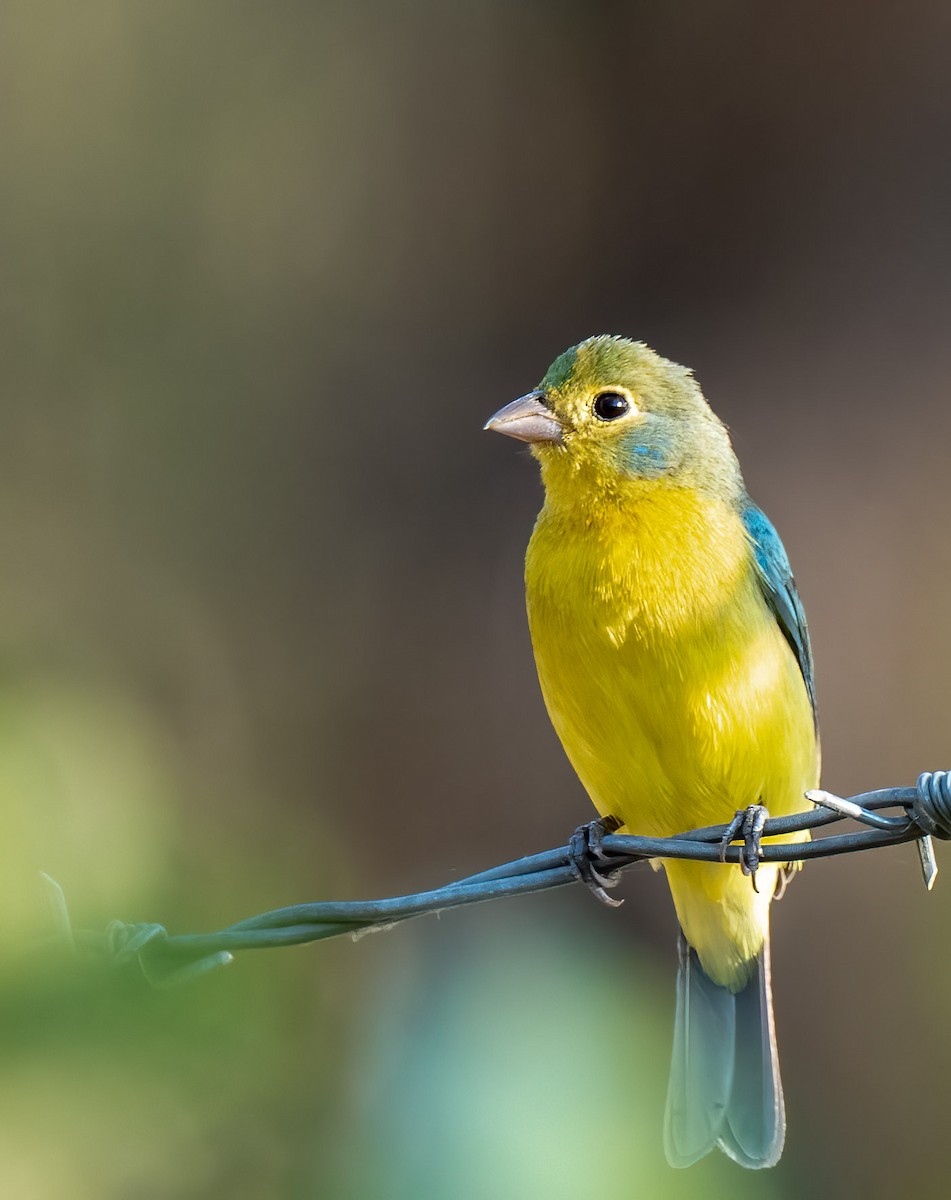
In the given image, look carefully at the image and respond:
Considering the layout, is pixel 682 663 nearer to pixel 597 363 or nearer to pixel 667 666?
pixel 667 666

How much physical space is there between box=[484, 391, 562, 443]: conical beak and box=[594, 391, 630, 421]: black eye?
116 millimetres

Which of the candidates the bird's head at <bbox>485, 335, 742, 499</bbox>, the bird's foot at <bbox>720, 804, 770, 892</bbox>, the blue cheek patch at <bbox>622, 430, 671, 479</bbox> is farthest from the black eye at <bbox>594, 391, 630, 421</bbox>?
the bird's foot at <bbox>720, 804, 770, 892</bbox>

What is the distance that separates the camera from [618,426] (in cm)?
351

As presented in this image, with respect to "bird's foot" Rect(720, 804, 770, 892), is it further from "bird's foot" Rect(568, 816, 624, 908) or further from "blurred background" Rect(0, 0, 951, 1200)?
"blurred background" Rect(0, 0, 951, 1200)

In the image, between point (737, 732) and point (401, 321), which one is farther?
point (401, 321)

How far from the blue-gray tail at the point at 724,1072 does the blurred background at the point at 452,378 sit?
19 centimetres

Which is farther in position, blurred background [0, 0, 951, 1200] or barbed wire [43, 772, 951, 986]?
blurred background [0, 0, 951, 1200]

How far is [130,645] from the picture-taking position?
7547 millimetres

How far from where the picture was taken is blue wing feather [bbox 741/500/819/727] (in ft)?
11.1

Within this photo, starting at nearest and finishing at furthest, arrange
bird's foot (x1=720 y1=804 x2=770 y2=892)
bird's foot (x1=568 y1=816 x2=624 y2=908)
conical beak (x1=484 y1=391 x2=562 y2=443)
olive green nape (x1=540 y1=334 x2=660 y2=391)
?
1. bird's foot (x1=720 y1=804 x2=770 y2=892)
2. bird's foot (x1=568 y1=816 x2=624 y2=908)
3. conical beak (x1=484 y1=391 x2=562 y2=443)
4. olive green nape (x1=540 y1=334 x2=660 y2=391)

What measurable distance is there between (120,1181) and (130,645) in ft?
20.7

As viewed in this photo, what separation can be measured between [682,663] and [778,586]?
19.8 inches

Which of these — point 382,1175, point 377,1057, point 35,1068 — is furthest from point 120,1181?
point 377,1057

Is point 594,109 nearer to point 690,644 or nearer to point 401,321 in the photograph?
point 401,321
